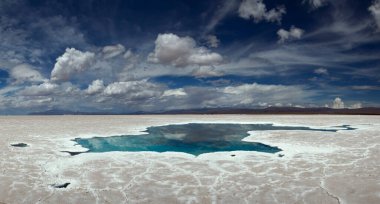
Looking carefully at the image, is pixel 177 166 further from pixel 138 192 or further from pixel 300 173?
pixel 300 173

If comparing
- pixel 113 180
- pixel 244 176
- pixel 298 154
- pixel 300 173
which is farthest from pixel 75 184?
pixel 298 154

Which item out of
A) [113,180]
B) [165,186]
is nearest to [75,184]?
[113,180]

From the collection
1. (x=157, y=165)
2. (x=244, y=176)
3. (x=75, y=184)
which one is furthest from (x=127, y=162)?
(x=244, y=176)

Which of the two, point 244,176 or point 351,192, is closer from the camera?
point 351,192

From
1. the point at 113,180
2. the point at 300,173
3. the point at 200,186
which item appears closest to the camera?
the point at 200,186

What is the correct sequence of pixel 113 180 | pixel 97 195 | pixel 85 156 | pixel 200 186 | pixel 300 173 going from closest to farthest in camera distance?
pixel 97 195, pixel 200 186, pixel 113 180, pixel 300 173, pixel 85 156

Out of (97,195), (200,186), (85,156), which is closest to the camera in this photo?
(97,195)

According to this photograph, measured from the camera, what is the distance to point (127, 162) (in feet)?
44.8

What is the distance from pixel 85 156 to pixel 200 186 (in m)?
7.62

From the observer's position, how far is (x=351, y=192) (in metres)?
9.11

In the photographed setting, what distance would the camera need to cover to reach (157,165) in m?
13.1

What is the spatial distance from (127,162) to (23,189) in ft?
15.7

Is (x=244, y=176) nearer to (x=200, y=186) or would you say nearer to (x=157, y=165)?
(x=200, y=186)

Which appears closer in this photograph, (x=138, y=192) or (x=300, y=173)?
(x=138, y=192)
